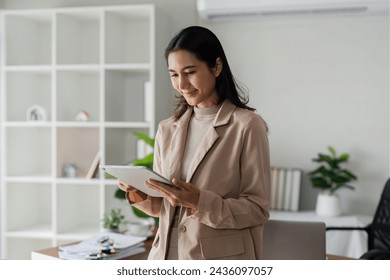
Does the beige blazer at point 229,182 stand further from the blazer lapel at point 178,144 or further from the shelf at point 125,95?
the shelf at point 125,95

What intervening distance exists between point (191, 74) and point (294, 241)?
0.80 metres

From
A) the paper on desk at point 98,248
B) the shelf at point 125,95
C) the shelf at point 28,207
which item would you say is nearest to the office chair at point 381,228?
the paper on desk at point 98,248

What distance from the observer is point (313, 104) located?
2594 millimetres

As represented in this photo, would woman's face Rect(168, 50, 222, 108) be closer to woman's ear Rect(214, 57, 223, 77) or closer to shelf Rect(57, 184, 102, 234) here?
woman's ear Rect(214, 57, 223, 77)

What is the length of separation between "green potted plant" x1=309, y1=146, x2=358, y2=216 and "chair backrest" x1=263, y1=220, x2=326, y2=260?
0.94m

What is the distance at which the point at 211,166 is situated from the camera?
0.90m

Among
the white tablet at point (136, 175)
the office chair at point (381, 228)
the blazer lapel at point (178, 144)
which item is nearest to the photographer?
the white tablet at point (136, 175)

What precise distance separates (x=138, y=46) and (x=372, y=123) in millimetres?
1228

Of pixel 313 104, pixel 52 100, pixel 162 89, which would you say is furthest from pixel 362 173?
pixel 52 100

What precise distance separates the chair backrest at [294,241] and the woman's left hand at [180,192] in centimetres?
70

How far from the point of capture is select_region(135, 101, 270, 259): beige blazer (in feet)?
2.91

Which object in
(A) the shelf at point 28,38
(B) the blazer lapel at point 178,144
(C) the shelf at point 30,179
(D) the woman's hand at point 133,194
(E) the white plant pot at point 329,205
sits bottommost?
(E) the white plant pot at point 329,205

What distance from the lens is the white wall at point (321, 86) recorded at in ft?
8.33

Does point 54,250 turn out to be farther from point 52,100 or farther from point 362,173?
point 362,173
